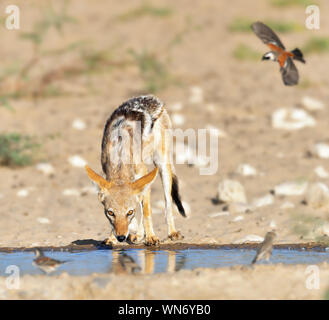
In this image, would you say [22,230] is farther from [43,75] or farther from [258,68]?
[258,68]

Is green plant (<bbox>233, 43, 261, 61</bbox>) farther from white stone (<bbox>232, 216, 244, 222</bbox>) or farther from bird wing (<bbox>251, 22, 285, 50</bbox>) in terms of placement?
bird wing (<bbox>251, 22, 285, 50</bbox>)

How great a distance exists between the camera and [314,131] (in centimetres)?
1110

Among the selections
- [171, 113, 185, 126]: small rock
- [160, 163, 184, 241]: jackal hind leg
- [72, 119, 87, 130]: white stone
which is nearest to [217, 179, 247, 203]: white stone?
[160, 163, 184, 241]: jackal hind leg

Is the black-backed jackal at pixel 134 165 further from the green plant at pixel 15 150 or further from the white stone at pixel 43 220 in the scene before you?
the green plant at pixel 15 150

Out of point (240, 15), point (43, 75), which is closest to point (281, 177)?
point (43, 75)

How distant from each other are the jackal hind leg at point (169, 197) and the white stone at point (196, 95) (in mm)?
5534

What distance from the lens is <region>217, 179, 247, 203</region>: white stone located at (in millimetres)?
8469

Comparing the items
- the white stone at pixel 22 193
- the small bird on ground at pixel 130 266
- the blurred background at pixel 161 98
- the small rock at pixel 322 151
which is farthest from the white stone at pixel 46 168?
the small bird on ground at pixel 130 266

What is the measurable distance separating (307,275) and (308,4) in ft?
44.9

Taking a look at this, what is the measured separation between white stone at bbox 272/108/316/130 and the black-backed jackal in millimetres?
4265

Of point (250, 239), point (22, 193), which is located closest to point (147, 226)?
point (250, 239)

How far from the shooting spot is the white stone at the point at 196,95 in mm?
12828

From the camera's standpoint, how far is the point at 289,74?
679 cm

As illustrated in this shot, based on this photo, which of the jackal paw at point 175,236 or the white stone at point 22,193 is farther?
the white stone at point 22,193
